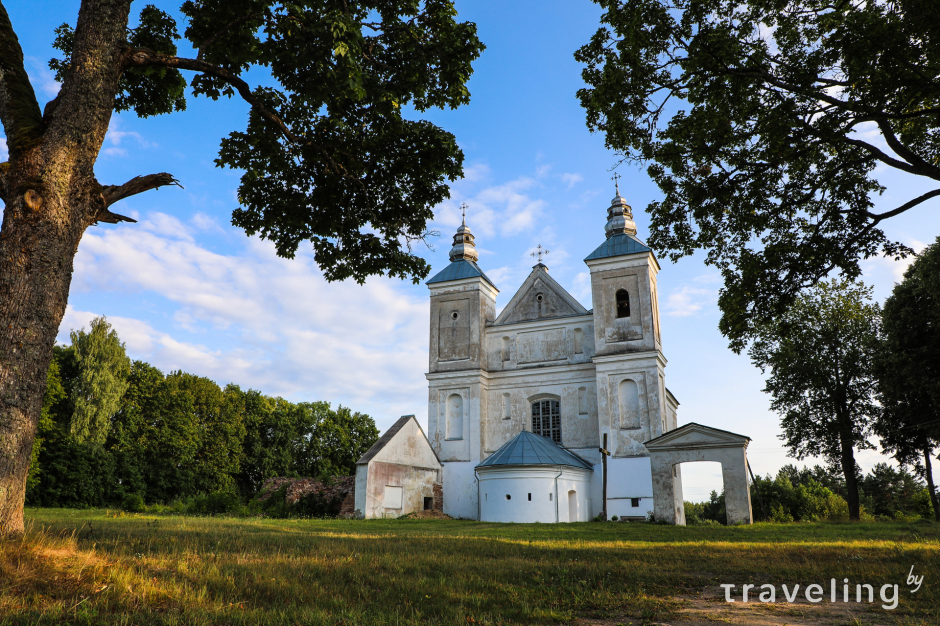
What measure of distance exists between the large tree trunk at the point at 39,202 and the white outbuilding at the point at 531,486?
78.8 feet

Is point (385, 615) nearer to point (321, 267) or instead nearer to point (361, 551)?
point (361, 551)

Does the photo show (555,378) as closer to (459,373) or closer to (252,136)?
(459,373)

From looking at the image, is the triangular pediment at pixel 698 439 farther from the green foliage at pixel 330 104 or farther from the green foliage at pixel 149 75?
the green foliage at pixel 149 75

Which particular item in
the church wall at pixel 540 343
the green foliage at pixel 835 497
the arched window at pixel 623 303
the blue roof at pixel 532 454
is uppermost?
the arched window at pixel 623 303

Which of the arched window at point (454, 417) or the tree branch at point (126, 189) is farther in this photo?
the arched window at point (454, 417)

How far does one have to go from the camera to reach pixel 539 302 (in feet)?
119

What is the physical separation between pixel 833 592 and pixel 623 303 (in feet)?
89.6

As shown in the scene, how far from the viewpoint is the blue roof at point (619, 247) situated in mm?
33481

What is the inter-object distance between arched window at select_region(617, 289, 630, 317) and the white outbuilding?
8353mm

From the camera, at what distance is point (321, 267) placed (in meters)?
10.8

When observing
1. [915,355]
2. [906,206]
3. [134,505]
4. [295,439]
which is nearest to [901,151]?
[906,206]

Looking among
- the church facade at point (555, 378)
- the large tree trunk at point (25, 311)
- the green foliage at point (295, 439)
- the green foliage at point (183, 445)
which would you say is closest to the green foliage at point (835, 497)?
the church facade at point (555, 378)

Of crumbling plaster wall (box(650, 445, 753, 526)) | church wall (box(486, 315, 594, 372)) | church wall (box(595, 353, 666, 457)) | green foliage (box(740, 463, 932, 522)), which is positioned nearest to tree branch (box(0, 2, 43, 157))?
crumbling plaster wall (box(650, 445, 753, 526))

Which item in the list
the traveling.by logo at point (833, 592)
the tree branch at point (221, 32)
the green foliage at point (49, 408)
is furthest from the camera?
the green foliage at point (49, 408)
